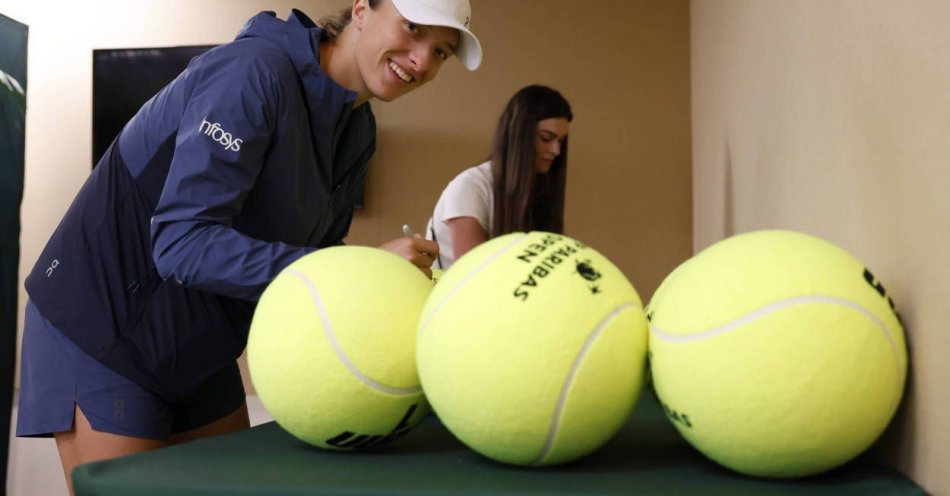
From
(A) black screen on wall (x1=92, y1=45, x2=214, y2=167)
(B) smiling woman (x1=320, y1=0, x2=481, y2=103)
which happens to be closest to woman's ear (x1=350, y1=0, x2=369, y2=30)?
(B) smiling woman (x1=320, y1=0, x2=481, y2=103)

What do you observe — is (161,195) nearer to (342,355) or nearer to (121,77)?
(342,355)

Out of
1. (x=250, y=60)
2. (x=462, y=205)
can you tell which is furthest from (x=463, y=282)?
(x=462, y=205)

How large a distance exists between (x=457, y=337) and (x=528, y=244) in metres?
0.12

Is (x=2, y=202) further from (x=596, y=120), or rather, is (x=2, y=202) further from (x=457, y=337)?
(x=457, y=337)

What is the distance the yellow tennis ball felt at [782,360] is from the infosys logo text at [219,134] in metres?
0.64

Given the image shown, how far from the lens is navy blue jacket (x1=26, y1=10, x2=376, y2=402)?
1209 mm

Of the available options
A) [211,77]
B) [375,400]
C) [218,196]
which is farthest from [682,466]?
[211,77]

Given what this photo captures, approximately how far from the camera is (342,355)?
831 millimetres

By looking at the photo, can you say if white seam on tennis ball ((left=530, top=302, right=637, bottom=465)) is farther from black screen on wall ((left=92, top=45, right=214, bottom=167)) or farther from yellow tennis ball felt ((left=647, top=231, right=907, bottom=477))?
black screen on wall ((left=92, top=45, right=214, bottom=167))

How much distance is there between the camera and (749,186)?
187 centimetres

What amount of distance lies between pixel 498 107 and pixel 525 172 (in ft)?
3.62

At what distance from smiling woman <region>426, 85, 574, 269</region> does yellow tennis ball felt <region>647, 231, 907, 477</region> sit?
4.99ft

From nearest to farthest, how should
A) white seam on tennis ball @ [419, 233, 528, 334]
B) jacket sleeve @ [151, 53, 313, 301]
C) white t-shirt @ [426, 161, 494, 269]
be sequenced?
white seam on tennis ball @ [419, 233, 528, 334] < jacket sleeve @ [151, 53, 313, 301] < white t-shirt @ [426, 161, 494, 269]

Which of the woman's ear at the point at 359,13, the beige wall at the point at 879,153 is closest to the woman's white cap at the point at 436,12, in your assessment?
the woman's ear at the point at 359,13
